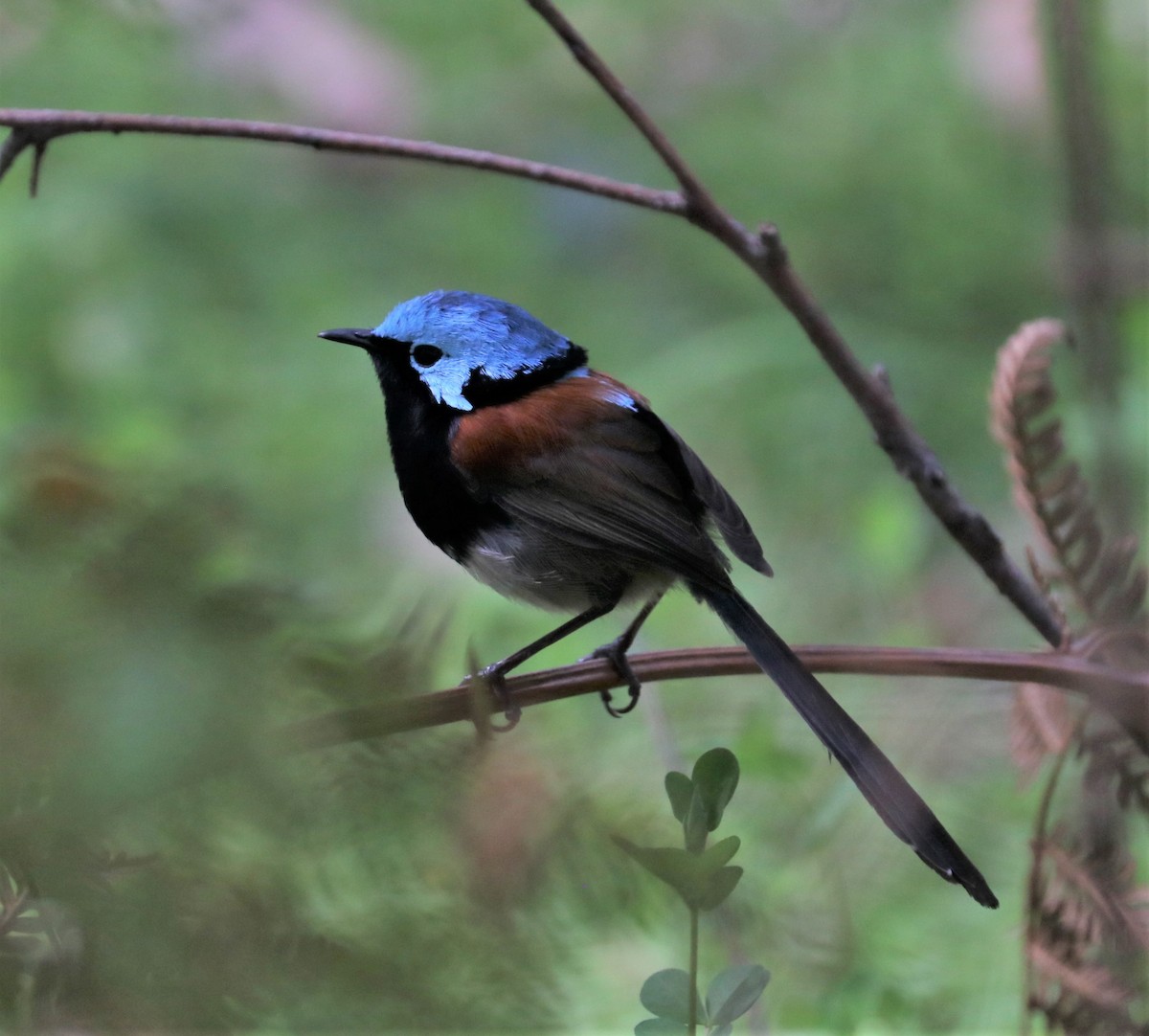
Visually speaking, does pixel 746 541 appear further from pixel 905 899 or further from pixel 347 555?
pixel 347 555

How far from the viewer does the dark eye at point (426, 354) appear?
2104mm

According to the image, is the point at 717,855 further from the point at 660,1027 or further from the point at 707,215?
the point at 707,215

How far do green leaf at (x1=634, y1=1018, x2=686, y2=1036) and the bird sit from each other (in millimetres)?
1117

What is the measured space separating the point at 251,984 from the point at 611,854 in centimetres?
37

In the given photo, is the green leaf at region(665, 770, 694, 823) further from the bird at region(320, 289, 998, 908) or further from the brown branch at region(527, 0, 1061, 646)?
the bird at region(320, 289, 998, 908)

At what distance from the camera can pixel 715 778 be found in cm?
79

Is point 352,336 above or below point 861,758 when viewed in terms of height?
above

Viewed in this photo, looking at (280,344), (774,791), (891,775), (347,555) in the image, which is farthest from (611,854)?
(280,344)

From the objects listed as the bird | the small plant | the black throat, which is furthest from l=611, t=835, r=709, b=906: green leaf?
the black throat

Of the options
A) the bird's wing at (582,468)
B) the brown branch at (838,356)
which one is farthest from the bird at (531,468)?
the brown branch at (838,356)

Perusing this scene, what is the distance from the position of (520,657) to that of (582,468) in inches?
13.2

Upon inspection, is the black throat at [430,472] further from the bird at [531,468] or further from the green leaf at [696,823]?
the green leaf at [696,823]

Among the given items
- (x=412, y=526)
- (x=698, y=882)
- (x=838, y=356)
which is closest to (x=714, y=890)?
(x=698, y=882)

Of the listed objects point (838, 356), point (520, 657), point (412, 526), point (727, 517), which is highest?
point (838, 356)
